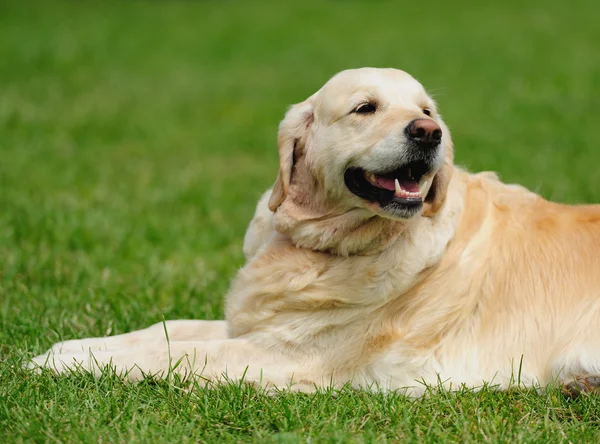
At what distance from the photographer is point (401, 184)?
3.65 meters

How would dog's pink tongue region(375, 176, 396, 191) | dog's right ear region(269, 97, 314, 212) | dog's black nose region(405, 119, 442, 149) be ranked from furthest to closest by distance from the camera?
dog's right ear region(269, 97, 314, 212) → dog's pink tongue region(375, 176, 396, 191) → dog's black nose region(405, 119, 442, 149)

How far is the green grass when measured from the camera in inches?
131

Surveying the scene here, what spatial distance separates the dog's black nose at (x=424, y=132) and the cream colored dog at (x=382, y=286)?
0.08 metres

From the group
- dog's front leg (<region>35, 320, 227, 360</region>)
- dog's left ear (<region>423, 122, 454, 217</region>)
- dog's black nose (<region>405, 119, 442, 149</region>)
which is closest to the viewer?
dog's black nose (<region>405, 119, 442, 149</region>)

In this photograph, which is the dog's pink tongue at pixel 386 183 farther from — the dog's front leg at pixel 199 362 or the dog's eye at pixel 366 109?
the dog's front leg at pixel 199 362

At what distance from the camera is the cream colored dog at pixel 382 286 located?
3666 millimetres

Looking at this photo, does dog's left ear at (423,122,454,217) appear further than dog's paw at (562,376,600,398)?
Yes

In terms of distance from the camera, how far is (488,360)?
375 cm

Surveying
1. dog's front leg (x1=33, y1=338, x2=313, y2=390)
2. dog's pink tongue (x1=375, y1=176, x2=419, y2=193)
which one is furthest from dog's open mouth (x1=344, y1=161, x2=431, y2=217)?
dog's front leg (x1=33, y1=338, x2=313, y2=390)

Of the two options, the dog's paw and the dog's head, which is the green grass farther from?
the dog's head

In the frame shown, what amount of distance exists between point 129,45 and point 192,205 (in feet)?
28.0

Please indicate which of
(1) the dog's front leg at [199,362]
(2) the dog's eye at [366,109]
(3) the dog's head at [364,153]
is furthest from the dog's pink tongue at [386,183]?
(1) the dog's front leg at [199,362]

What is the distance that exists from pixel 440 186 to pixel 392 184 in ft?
0.82

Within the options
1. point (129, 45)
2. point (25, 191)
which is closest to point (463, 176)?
point (25, 191)
